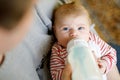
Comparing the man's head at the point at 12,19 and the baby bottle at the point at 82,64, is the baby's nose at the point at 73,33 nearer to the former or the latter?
the baby bottle at the point at 82,64

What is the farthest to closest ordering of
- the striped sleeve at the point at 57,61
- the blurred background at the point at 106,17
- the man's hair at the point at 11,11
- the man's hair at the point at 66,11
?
the blurred background at the point at 106,17, the man's hair at the point at 66,11, the striped sleeve at the point at 57,61, the man's hair at the point at 11,11

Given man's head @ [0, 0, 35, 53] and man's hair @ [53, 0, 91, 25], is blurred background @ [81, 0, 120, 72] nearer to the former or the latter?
man's hair @ [53, 0, 91, 25]

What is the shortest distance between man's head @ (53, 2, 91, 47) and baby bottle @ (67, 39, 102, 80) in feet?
0.54

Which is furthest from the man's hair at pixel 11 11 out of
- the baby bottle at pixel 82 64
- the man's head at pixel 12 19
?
the baby bottle at pixel 82 64

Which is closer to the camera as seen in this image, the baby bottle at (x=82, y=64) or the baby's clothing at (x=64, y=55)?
the baby bottle at (x=82, y=64)

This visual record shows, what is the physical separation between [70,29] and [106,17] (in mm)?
1131

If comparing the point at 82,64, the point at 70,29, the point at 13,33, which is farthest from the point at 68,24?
the point at 13,33

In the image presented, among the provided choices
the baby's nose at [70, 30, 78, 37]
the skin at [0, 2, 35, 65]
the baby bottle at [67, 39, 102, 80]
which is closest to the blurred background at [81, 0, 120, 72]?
the baby's nose at [70, 30, 78, 37]

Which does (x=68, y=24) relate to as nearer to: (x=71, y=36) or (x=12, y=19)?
(x=71, y=36)

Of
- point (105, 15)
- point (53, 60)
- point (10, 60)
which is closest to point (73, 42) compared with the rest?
point (53, 60)

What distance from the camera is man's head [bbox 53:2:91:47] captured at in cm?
112

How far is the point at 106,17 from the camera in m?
2.20

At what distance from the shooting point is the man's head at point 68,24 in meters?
1.12

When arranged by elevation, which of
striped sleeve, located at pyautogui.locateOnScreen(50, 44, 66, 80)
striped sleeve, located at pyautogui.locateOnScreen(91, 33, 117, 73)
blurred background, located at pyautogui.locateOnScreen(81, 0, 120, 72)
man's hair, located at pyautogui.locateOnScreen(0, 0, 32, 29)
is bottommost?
blurred background, located at pyautogui.locateOnScreen(81, 0, 120, 72)
